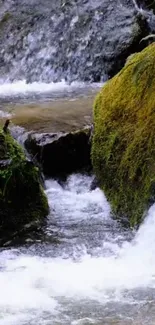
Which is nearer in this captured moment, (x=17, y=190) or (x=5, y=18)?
(x=17, y=190)

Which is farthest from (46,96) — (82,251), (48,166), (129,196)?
(82,251)

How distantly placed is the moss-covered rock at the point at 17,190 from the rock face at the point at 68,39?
5.57m

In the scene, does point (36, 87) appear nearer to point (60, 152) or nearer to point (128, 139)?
point (60, 152)

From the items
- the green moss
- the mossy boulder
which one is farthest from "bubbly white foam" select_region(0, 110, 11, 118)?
the green moss

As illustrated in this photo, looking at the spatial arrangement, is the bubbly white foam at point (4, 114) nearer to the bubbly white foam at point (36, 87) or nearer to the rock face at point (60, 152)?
the rock face at point (60, 152)

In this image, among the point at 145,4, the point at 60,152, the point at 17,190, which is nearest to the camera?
the point at 17,190

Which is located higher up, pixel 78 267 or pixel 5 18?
pixel 5 18

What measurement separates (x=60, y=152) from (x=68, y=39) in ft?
19.3

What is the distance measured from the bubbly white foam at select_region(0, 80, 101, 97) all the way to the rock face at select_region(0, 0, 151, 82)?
10.5 inches

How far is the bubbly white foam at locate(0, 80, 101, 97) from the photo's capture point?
10.9m

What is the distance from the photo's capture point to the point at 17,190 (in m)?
6.08

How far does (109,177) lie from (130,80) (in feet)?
3.24

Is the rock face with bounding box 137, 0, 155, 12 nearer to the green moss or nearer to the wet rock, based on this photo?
the green moss

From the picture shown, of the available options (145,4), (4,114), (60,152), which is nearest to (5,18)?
(145,4)
